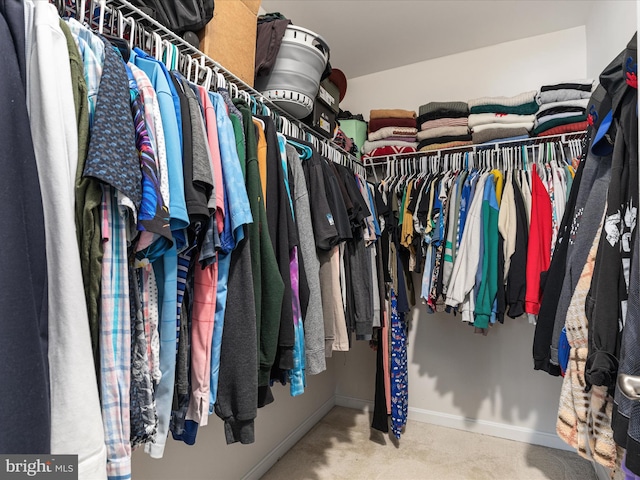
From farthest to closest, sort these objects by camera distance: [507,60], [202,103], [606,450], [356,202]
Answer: [507,60], [356,202], [202,103], [606,450]

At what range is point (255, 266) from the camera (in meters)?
0.94

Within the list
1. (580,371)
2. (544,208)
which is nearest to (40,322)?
(580,371)

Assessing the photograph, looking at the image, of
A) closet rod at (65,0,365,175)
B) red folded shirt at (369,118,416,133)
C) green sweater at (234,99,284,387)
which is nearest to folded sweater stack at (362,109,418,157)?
red folded shirt at (369,118,416,133)

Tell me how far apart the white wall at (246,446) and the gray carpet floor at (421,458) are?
0.32 feet

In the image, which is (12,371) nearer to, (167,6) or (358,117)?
(167,6)

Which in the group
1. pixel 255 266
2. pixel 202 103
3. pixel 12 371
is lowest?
pixel 12 371

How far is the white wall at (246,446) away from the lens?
4.37ft

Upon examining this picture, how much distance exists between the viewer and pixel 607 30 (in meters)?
1.84

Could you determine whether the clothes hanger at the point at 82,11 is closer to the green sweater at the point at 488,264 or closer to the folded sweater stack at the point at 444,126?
the green sweater at the point at 488,264

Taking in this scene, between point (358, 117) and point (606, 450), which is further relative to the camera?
point (358, 117)

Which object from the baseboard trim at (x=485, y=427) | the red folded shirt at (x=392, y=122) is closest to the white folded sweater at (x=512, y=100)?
the red folded shirt at (x=392, y=122)

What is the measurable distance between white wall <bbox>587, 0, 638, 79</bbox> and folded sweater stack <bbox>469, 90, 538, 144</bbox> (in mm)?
345

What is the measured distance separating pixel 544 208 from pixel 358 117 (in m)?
1.38

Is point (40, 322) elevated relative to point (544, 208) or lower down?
lower down
